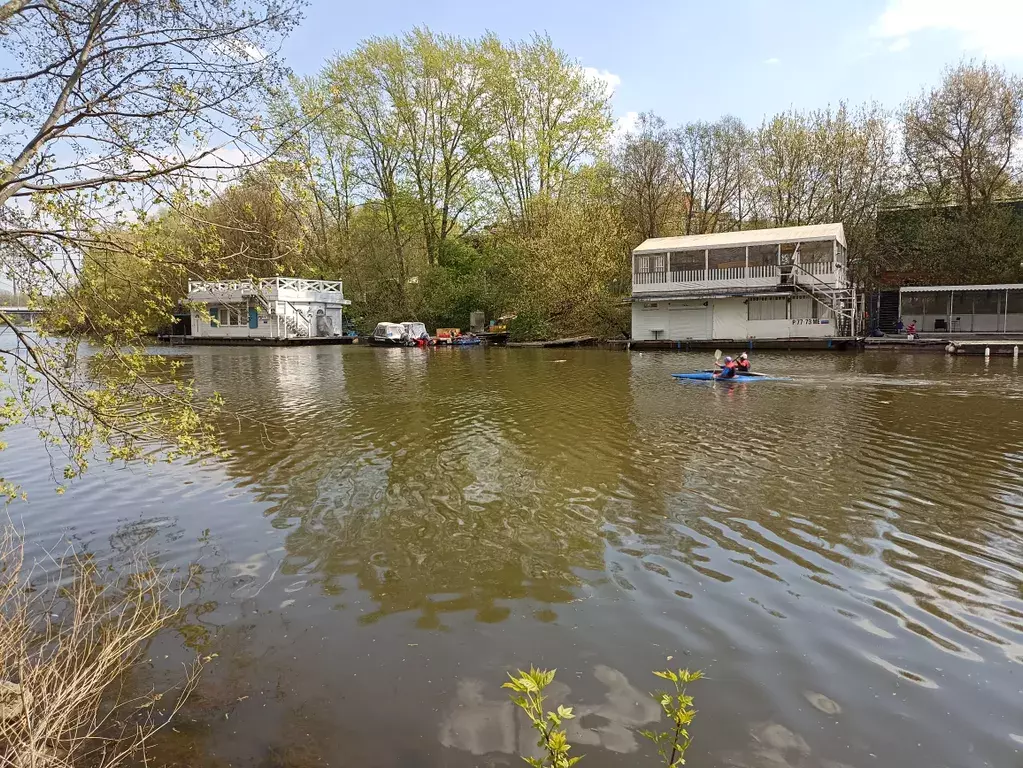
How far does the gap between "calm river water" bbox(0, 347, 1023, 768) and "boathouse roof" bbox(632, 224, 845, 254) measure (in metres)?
25.6

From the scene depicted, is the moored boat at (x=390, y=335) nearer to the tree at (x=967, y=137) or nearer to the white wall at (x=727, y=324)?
the white wall at (x=727, y=324)

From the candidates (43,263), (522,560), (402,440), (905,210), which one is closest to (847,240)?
(905,210)

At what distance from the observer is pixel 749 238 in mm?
39344

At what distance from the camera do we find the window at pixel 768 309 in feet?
126

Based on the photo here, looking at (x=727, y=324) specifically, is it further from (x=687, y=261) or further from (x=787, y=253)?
(x=787, y=253)

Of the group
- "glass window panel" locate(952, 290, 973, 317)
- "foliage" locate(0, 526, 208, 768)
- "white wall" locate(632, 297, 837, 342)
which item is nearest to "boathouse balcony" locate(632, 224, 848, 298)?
"white wall" locate(632, 297, 837, 342)

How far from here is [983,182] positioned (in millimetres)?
39250

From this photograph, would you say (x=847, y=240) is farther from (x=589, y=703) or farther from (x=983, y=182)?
(x=589, y=703)

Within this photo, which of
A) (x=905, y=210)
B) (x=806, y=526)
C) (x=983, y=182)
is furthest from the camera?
(x=905, y=210)

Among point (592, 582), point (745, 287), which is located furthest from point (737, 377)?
point (745, 287)

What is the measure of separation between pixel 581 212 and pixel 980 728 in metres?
45.3

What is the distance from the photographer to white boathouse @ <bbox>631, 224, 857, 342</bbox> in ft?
123

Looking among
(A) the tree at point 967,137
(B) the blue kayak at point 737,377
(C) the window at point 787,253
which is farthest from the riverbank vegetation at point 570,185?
(B) the blue kayak at point 737,377

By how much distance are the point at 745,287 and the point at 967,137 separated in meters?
16.4
